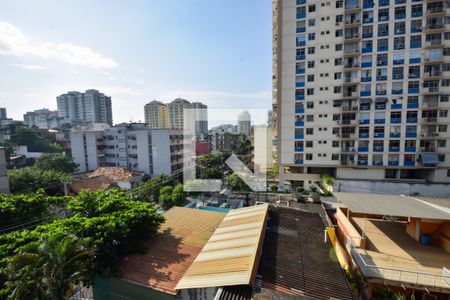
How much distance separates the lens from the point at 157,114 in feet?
228

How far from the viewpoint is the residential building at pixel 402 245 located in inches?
291

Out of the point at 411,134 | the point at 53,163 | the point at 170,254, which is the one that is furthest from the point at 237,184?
the point at 53,163

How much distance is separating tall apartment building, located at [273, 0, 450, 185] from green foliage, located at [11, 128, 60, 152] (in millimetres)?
44055

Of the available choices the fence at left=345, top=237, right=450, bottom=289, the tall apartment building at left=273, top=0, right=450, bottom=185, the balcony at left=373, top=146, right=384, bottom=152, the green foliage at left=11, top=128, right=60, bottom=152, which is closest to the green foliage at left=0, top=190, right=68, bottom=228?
the fence at left=345, top=237, right=450, bottom=289

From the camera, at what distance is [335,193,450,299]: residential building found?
291 inches

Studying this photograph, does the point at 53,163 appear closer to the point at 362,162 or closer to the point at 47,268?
Answer: the point at 47,268

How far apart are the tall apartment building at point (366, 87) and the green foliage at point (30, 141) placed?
145 ft

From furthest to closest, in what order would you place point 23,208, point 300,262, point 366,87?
point 366,87 < point 23,208 < point 300,262

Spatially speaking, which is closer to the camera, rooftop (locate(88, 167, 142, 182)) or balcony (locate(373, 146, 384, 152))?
balcony (locate(373, 146, 384, 152))

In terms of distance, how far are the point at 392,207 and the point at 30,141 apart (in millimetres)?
54873

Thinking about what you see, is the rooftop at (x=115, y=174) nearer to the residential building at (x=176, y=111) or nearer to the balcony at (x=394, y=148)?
the balcony at (x=394, y=148)

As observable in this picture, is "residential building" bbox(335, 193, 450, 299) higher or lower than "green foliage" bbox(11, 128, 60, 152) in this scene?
lower

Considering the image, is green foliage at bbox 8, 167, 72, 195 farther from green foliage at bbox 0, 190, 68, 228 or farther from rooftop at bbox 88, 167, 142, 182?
green foliage at bbox 0, 190, 68, 228

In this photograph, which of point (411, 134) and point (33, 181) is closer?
point (33, 181)
